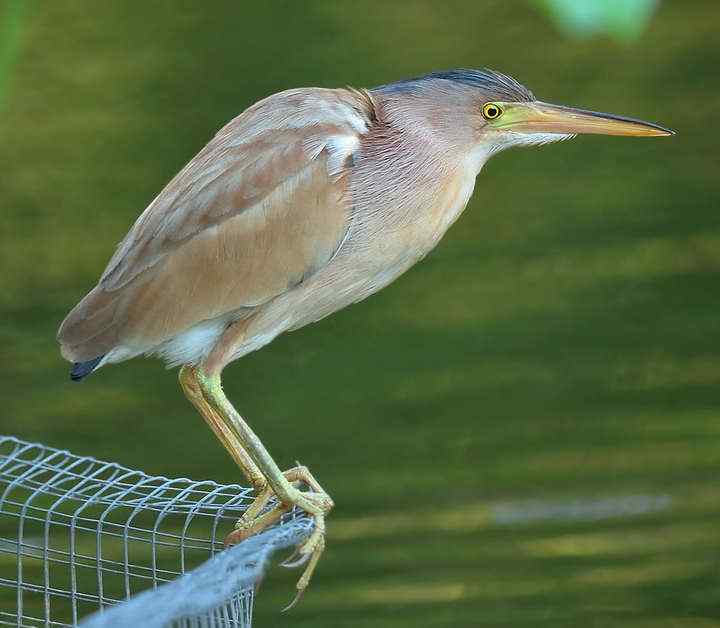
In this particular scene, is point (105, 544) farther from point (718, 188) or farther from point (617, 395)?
point (718, 188)

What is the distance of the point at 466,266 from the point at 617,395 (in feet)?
3.27

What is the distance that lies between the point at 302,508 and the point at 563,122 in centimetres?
74

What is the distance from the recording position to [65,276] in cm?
506

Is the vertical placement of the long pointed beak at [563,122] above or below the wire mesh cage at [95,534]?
above

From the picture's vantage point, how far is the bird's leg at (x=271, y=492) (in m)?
2.18

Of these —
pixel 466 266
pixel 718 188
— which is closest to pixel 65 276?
pixel 466 266

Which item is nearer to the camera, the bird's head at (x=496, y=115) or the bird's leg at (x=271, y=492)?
the bird's leg at (x=271, y=492)

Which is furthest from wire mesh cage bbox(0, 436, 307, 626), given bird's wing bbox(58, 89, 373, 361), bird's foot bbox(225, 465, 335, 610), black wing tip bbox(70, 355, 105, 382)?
bird's wing bbox(58, 89, 373, 361)

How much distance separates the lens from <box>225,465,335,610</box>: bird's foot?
7.07 ft

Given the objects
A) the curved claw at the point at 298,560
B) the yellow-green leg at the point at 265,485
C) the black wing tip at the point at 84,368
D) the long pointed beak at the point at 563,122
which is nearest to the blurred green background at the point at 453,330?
the black wing tip at the point at 84,368

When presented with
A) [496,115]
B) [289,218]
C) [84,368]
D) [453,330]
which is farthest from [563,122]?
[453,330]

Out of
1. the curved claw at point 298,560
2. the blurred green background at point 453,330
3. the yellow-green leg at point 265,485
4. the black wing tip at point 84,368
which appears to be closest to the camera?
the curved claw at point 298,560

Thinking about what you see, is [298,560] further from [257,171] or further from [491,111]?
[491,111]

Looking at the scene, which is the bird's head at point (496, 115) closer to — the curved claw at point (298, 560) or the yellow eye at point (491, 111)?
the yellow eye at point (491, 111)
